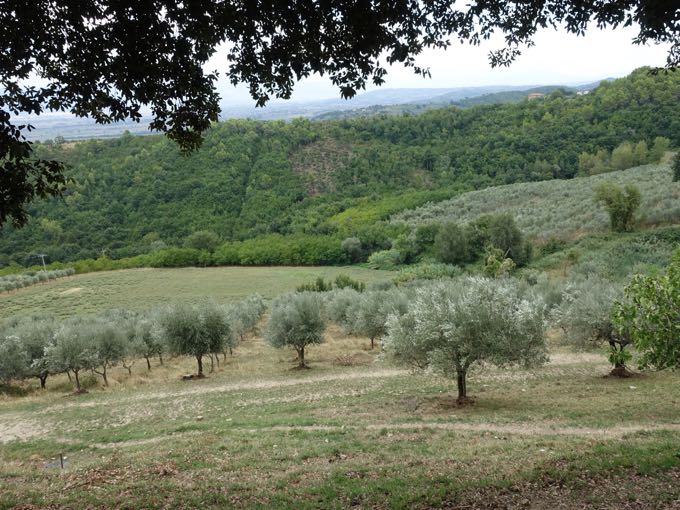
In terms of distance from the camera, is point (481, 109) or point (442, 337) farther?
point (481, 109)

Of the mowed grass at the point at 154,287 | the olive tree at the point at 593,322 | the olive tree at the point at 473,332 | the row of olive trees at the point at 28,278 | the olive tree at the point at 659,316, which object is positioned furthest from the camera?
the row of olive trees at the point at 28,278

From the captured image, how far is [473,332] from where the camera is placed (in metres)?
18.3

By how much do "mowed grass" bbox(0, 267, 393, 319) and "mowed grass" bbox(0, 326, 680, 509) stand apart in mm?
37632

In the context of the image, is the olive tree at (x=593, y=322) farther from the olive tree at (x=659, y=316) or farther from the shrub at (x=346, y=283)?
the shrub at (x=346, y=283)

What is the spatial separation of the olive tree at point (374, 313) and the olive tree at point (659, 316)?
25.2 meters

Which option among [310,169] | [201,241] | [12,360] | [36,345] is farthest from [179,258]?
[310,169]

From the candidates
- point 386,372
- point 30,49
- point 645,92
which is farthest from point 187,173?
point 30,49

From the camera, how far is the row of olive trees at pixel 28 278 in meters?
73.7

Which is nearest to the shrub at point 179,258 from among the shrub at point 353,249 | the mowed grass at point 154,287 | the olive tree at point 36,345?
the mowed grass at point 154,287

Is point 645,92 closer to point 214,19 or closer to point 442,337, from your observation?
point 442,337

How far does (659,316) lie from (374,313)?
2882 centimetres

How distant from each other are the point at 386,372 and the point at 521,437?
50.8 ft

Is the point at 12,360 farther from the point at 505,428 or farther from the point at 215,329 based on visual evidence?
the point at 505,428

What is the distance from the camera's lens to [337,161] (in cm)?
14450
